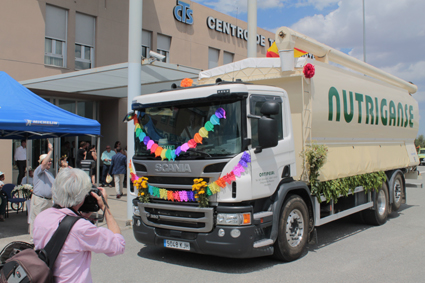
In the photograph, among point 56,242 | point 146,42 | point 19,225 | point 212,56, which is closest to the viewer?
point 56,242

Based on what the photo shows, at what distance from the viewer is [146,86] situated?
13.2 metres

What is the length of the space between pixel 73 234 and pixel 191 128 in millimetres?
3271

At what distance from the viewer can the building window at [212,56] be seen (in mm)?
22120

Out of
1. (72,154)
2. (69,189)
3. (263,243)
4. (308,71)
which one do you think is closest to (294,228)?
(263,243)

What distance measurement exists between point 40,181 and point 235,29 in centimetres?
1867

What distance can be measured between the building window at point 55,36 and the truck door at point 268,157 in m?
12.0

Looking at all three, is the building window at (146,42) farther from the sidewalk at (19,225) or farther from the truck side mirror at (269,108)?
the truck side mirror at (269,108)

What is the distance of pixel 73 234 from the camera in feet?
8.00

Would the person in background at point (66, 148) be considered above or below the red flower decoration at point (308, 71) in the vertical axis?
below

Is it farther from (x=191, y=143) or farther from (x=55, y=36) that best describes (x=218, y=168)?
(x=55, y=36)

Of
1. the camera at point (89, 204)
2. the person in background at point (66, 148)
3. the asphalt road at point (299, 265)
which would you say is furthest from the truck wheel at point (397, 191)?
the person in background at point (66, 148)

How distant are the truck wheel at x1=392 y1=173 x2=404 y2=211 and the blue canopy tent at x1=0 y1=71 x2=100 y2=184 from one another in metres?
7.40

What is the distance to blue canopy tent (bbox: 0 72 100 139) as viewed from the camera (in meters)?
7.15

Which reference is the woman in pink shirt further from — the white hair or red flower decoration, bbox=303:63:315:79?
red flower decoration, bbox=303:63:315:79
